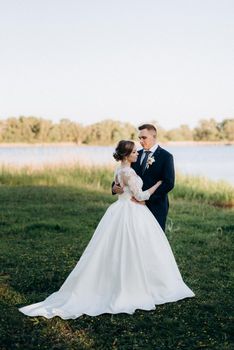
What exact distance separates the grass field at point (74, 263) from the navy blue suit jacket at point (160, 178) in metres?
1.18

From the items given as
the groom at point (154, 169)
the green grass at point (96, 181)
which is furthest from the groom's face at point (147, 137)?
the green grass at point (96, 181)

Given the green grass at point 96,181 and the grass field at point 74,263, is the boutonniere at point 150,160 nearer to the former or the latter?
the grass field at point 74,263

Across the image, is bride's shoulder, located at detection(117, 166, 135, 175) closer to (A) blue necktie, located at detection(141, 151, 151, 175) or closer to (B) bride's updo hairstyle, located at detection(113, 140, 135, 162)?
(B) bride's updo hairstyle, located at detection(113, 140, 135, 162)

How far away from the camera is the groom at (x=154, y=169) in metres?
6.09

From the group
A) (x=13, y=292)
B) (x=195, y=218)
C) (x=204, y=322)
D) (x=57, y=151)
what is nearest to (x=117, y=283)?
(x=204, y=322)

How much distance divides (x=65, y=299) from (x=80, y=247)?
131 inches

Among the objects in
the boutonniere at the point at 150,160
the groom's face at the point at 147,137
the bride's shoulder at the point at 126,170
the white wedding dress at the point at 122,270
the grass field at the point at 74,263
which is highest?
the groom's face at the point at 147,137

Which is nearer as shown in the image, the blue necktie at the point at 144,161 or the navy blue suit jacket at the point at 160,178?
the navy blue suit jacket at the point at 160,178

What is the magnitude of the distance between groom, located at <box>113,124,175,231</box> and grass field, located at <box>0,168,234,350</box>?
4.04 feet

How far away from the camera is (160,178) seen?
6.27 m

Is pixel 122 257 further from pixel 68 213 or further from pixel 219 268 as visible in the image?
pixel 68 213

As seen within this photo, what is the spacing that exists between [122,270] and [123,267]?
0.04 metres

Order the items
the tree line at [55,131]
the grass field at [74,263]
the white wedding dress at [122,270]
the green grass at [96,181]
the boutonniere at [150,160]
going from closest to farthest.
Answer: the grass field at [74,263] → the white wedding dress at [122,270] → the boutonniere at [150,160] → the green grass at [96,181] → the tree line at [55,131]

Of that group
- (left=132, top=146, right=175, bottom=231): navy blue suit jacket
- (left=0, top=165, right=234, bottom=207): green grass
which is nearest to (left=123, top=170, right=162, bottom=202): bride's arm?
(left=132, top=146, right=175, bottom=231): navy blue suit jacket
